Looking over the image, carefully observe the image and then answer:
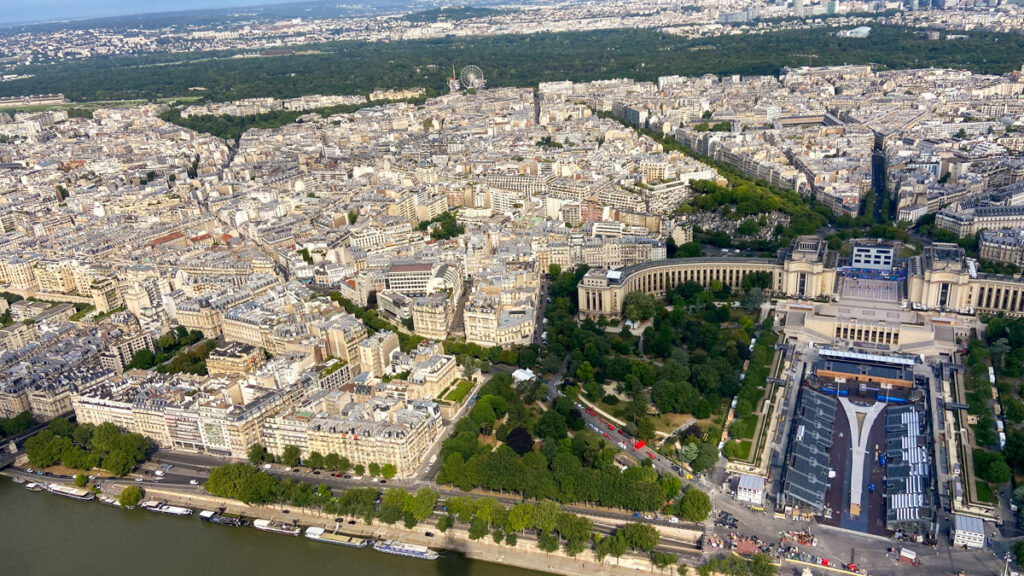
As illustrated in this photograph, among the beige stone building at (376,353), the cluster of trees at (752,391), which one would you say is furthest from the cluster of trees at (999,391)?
the beige stone building at (376,353)

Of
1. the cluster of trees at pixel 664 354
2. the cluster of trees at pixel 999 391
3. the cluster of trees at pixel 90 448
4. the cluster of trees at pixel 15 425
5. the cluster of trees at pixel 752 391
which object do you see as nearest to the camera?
the cluster of trees at pixel 999 391

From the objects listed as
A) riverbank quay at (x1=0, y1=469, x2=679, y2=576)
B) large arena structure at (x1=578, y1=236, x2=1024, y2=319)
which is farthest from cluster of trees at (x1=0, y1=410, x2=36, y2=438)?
large arena structure at (x1=578, y1=236, x2=1024, y2=319)

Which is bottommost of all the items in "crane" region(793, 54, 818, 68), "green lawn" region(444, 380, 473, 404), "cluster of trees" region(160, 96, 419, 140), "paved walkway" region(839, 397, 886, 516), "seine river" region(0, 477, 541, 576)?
"seine river" region(0, 477, 541, 576)

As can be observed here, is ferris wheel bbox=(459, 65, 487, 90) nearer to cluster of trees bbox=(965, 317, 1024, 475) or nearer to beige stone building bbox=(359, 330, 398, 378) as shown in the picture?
beige stone building bbox=(359, 330, 398, 378)

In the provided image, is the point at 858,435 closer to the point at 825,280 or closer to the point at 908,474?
the point at 908,474

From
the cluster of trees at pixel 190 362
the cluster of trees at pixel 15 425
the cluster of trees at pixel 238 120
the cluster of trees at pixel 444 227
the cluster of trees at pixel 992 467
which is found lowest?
the cluster of trees at pixel 992 467

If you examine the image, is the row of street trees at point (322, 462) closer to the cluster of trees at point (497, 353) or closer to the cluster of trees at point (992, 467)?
the cluster of trees at point (497, 353)
